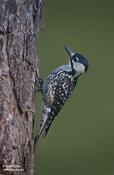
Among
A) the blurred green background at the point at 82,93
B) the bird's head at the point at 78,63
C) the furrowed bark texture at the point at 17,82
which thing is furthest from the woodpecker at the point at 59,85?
the furrowed bark texture at the point at 17,82

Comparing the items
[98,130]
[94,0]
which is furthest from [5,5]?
[98,130]

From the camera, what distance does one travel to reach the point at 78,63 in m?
6.83

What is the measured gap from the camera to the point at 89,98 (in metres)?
7.62

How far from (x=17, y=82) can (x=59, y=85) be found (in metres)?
1.52

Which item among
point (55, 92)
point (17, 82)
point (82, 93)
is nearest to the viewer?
point (17, 82)

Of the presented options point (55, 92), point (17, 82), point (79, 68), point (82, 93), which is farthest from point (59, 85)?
point (17, 82)

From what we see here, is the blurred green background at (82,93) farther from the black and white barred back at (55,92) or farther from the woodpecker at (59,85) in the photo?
the black and white barred back at (55,92)

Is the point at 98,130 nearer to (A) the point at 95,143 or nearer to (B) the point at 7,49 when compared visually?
(A) the point at 95,143

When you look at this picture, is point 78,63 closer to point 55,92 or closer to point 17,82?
point 55,92

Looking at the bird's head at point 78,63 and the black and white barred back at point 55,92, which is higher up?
the bird's head at point 78,63

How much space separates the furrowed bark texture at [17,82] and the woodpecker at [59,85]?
3.67 ft

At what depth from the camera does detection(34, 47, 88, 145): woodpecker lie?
21.8 feet

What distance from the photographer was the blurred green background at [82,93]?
736 centimetres

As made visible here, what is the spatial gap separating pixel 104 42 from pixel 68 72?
0.70m
